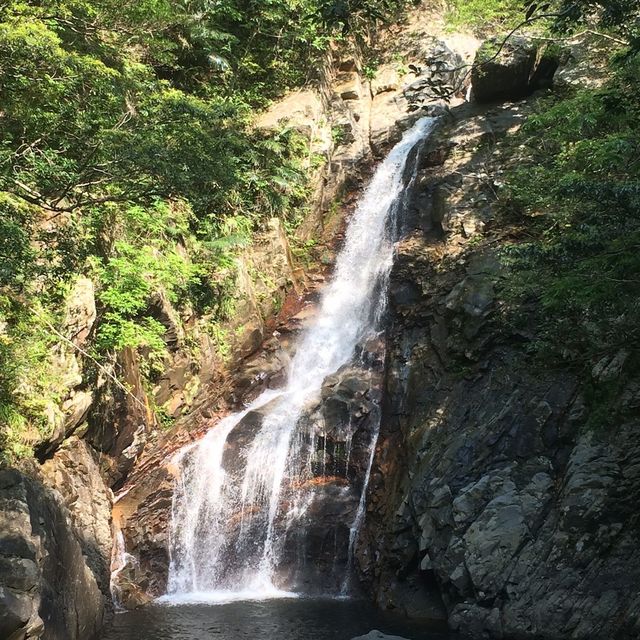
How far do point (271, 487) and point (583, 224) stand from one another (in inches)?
352

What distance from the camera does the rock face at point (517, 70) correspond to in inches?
780

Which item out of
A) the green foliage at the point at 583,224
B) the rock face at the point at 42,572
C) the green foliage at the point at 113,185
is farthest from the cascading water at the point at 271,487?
the green foliage at the point at 583,224

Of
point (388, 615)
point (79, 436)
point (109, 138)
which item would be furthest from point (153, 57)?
point (388, 615)

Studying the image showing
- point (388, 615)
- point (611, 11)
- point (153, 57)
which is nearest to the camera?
point (611, 11)

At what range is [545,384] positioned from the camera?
11555mm

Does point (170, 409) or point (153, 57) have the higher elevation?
point (153, 57)

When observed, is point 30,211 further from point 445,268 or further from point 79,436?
point 445,268

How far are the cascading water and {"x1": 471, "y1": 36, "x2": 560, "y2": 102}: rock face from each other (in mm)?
9736

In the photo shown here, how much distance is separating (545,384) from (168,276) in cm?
→ 889

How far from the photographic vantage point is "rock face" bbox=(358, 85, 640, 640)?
9.19 meters

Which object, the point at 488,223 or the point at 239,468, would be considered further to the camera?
the point at 488,223

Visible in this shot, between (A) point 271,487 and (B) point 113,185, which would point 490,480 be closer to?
(A) point 271,487

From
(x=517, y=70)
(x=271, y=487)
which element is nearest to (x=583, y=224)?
(x=271, y=487)

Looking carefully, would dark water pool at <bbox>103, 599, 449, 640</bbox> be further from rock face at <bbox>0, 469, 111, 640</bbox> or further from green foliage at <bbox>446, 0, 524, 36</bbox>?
green foliage at <bbox>446, 0, 524, 36</bbox>
